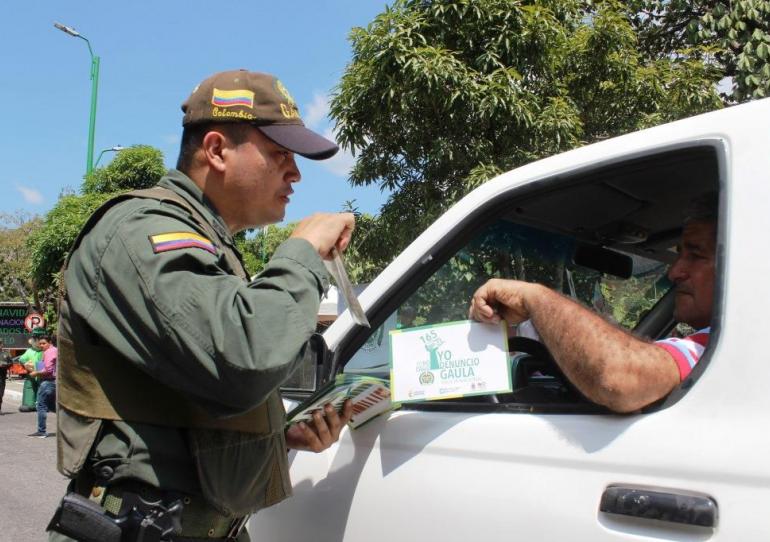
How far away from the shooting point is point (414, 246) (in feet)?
5.97

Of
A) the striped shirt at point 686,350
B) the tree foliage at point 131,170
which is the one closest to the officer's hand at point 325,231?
the striped shirt at point 686,350

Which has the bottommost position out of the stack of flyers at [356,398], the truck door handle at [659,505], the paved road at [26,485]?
the paved road at [26,485]

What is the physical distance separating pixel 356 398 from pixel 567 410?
51 cm

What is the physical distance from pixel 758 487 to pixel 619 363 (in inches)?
12.5

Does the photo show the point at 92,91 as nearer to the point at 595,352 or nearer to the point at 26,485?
the point at 26,485

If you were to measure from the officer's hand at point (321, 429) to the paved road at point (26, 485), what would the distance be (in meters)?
4.21

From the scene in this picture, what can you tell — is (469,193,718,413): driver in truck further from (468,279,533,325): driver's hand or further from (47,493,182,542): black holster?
(47,493,182,542): black holster

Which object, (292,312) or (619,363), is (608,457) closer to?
(619,363)

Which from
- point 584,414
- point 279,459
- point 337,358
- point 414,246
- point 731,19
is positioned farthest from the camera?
point 731,19

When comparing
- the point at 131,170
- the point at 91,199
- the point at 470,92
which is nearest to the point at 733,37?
the point at 470,92

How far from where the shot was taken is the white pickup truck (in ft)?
3.94

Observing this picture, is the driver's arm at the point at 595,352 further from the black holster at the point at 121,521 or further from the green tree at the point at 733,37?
the green tree at the point at 733,37

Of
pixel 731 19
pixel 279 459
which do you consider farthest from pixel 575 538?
pixel 731 19

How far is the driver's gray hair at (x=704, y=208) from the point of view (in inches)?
65.2
